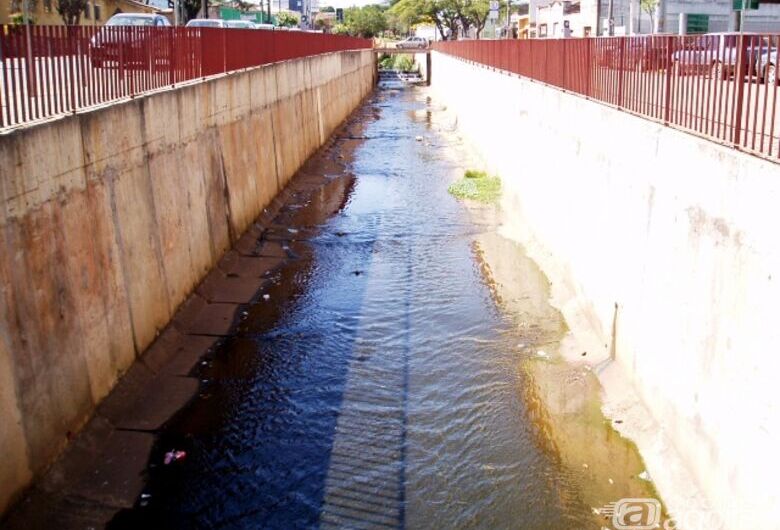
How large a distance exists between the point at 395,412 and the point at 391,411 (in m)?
0.05

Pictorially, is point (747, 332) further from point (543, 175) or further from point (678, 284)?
point (543, 175)

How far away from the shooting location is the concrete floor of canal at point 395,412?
7.62 m

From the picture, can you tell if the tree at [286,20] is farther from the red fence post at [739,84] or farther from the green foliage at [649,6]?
the red fence post at [739,84]

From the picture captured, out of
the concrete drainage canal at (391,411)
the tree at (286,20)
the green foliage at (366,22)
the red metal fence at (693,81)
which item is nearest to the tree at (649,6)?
the concrete drainage canal at (391,411)

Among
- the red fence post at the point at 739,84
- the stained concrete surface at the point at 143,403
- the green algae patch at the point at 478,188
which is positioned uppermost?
the red fence post at the point at 739,84

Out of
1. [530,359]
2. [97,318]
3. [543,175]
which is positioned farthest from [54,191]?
[543,175]

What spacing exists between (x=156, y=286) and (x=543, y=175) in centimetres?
703

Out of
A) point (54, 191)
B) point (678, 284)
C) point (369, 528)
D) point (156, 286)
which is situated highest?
point (54, 191)

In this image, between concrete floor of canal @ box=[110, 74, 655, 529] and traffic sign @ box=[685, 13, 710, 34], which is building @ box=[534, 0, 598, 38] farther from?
concrete floor of canal @ box=[110, 74, 655, 529]

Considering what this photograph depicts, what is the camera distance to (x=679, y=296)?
765 centimetres

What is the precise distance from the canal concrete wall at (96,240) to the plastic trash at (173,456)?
92cm

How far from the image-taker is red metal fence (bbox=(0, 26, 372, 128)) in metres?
8.16

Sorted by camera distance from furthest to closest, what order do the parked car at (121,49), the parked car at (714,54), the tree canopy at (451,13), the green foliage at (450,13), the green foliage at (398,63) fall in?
the green foliage at (398,63) → the tree canopy at (451,13) → the green foliage at (450,13) → the parked car at (121,49) → the parked car at (714,54)

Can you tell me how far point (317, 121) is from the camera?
29.9m
